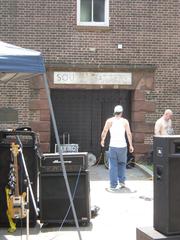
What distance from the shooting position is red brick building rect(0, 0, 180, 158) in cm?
1670

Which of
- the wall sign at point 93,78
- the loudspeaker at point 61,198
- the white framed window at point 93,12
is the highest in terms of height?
the white framed window at point 93,12

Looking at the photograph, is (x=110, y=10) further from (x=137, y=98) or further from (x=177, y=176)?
(x=177, y=176)

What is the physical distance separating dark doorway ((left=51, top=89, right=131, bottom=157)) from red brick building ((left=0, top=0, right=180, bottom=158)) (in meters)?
0.03

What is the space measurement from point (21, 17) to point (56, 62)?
177 cm

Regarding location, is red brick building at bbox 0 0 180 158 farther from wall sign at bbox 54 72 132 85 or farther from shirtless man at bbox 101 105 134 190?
shirtless man at bbox 101 105 134 190

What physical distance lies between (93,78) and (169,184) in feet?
37.9

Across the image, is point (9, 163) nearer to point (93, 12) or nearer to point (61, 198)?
point (61, 198)

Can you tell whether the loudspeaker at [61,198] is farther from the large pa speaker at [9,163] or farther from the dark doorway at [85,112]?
the dark doorway at [85,112]

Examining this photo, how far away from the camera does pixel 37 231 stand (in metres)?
7.66

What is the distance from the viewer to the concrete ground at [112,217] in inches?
294

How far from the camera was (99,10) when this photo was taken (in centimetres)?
1733

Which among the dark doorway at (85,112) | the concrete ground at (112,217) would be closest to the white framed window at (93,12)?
the dark doorway at (85,112)

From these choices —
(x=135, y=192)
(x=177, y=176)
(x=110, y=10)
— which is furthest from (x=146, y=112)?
(x=177, y=176)

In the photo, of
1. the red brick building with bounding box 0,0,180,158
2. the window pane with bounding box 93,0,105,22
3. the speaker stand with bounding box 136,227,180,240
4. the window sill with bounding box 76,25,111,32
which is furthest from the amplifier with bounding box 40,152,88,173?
the window pane with bounding box 93,0,105,22
